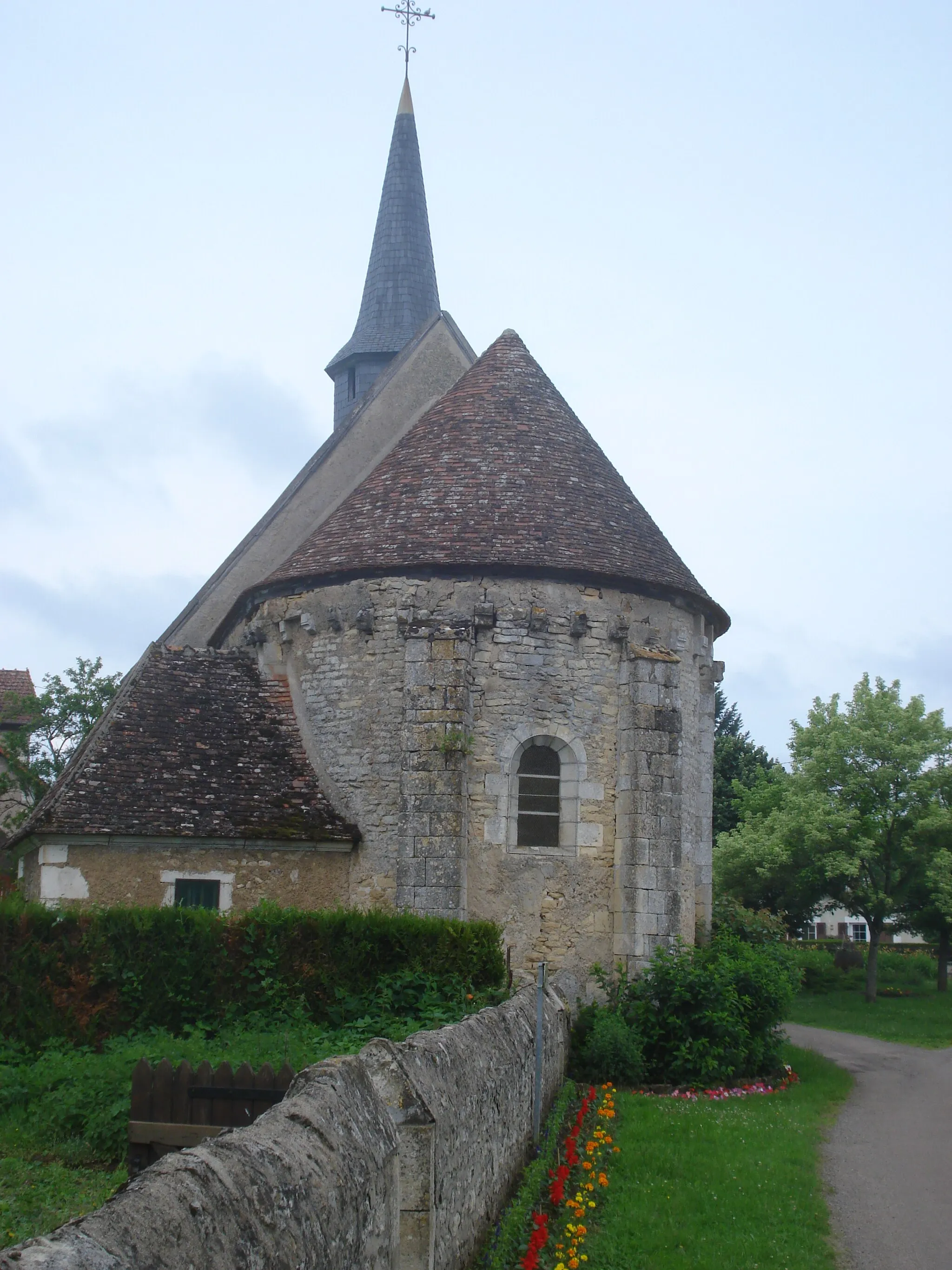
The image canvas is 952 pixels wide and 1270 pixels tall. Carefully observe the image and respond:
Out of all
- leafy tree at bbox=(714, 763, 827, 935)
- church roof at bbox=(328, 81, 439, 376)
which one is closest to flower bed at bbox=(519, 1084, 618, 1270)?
leafy tree at bbox=(714, 763, 827, 935)

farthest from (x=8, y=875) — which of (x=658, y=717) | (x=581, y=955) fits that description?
(x=658, y=717)

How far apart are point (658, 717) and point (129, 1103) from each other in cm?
835

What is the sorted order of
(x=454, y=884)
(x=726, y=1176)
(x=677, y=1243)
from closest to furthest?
1. (x=677, y=1243)
2. (x=726, y=1176)
3. (x=454, y=884)

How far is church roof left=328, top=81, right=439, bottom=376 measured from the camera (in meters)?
31.1

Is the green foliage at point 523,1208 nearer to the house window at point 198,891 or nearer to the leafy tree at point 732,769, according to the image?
the house window at point 198,891

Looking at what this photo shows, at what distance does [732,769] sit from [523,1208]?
29638 mm

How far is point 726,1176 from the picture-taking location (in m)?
9.36

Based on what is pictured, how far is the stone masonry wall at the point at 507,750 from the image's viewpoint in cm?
1450

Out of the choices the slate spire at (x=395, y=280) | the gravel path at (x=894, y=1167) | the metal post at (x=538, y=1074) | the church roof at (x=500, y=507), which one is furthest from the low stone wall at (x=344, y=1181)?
the slate spire at (x=395, y=280)

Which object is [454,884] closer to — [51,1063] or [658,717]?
[658,717]

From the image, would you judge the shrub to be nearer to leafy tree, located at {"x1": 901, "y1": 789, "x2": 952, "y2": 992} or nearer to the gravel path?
the gravel path

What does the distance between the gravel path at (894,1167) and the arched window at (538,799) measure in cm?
463

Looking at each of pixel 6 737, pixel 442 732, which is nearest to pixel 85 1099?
pixel 442 732

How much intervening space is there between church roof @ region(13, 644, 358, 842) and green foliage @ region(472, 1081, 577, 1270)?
238 inches
